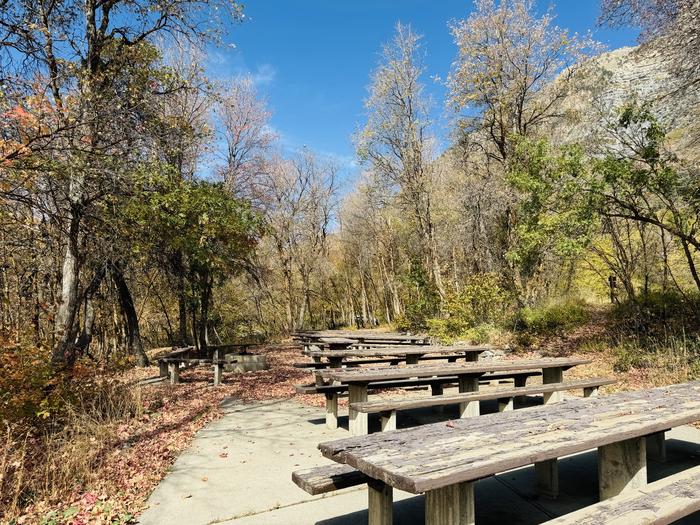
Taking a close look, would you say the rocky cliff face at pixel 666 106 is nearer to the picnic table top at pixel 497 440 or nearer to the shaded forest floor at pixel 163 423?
the shaded forest floor at pixel 163 423

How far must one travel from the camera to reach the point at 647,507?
7.55ft

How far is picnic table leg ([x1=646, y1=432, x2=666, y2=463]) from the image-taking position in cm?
411

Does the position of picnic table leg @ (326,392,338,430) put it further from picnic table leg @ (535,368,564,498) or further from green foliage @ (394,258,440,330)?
green foliage @ (394,258,440,330)

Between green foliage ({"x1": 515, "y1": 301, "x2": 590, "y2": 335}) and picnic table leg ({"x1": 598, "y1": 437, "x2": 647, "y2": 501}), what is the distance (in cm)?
1031

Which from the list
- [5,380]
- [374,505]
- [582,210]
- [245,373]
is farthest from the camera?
[245,373]

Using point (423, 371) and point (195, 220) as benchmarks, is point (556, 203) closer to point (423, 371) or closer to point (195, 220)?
point (423, 371)

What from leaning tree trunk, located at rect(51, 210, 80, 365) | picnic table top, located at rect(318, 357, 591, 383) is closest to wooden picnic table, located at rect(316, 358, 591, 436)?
picnic table top, located at rect(318, 357, 591, 383)

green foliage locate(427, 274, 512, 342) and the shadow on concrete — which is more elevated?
green foliage locate(427, 274, 512, 342)

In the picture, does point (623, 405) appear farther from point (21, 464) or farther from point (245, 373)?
point (245, 373)

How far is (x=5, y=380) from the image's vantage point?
4598 mm

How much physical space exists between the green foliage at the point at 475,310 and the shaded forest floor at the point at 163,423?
1932 millimetres

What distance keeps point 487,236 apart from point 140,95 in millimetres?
15109

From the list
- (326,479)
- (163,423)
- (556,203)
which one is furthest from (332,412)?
(556,203)

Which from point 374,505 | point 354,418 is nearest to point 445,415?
point 354,418
